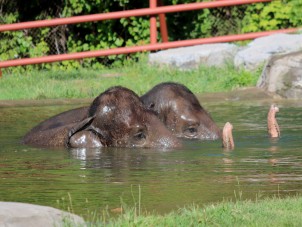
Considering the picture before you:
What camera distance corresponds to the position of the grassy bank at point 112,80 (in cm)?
1856

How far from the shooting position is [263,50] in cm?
2008

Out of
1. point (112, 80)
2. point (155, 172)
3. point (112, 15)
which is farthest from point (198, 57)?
point (155, 172)

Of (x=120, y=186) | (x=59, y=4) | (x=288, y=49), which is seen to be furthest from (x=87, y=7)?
(x=120, y=186)

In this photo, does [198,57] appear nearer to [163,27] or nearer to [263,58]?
[263,58]

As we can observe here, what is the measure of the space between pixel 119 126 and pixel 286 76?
5800mm

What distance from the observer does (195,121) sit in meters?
14.1

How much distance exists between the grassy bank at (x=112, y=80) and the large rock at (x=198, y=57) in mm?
246

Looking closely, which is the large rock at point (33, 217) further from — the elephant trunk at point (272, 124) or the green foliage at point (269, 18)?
the green foliage at point (269, 18)

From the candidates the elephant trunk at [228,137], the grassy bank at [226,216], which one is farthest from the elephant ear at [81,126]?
the grassy bank at [226,216]

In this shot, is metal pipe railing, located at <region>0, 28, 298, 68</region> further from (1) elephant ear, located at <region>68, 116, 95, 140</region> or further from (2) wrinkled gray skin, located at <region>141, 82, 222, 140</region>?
(1) elephant ear, located at <region>68, 116, 95, 140</region>

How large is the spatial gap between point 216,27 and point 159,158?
12.0m

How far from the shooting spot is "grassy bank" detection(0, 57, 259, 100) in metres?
18.6

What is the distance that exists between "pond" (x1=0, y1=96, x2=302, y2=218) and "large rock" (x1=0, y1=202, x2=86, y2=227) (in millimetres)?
752

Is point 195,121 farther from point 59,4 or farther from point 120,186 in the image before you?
point 59,4
